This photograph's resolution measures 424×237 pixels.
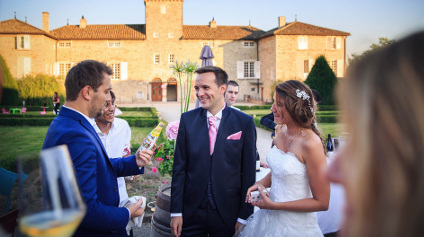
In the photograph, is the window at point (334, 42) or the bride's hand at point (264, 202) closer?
the bride's hand at point (264, 202)

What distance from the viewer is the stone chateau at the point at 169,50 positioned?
36844mm

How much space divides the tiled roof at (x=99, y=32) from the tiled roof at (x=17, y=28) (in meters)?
2.99

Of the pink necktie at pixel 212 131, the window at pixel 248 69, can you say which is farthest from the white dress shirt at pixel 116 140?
the window at pixel 248 69

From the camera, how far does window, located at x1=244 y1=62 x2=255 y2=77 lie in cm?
4144

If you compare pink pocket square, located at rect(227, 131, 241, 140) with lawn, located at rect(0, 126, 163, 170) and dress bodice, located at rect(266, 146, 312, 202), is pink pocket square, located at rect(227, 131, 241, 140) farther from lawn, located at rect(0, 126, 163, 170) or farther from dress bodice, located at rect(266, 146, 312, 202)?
lawn, located at rect(0, 126, 163, 170)

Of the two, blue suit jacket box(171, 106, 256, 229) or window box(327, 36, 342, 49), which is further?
window box(327, 36, 342, 49)

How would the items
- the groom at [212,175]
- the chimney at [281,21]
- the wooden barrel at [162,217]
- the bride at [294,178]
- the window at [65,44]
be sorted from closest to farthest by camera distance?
the bride at [294,178] → the groom at [212,175] → the wooden barrel at [162,217] → the window at [65,44] → the chimney at [281,21]

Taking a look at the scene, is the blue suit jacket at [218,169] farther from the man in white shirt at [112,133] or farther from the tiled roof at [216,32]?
the tiled roof at [216,32]

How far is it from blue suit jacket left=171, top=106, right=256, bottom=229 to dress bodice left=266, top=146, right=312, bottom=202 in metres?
0.32

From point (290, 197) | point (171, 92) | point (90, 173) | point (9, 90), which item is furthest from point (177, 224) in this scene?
point (171, 92)

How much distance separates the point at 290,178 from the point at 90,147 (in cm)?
151

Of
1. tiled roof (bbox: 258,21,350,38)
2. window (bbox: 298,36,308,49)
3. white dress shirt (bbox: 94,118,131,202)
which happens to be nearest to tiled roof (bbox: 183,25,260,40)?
tiled roof (bbox: 258,21,350,38)

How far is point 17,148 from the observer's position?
1070 cm

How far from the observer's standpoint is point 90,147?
6.02 ft
